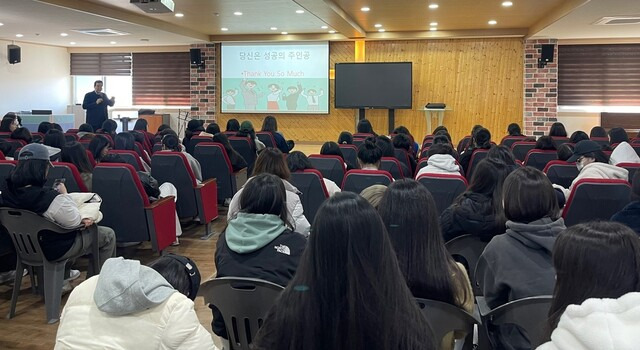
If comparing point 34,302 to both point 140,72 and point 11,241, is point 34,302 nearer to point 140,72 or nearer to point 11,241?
point 11,241

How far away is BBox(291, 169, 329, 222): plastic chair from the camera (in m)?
4.34

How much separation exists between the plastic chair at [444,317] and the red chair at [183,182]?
3838mm

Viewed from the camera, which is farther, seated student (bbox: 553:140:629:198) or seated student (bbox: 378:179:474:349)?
seated student (bbox: 553:140:629:198)

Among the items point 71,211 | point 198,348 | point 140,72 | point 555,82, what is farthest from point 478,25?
point 198,348

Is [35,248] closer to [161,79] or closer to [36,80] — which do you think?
[161,79]

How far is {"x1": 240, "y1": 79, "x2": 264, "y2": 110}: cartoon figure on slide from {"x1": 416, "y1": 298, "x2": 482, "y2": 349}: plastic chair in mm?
12338

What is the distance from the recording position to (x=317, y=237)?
128cm

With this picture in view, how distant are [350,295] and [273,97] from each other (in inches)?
501

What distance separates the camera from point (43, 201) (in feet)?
11.2

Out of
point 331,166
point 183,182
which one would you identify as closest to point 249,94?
point 183,182

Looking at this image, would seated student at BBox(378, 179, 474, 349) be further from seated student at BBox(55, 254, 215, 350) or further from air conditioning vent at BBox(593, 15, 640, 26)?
air conditioning vent at BBox(593, 15, 640, 26)

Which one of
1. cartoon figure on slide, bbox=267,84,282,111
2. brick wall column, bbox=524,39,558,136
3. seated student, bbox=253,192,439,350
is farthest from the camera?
cartoon figure on slide, bbox=267,84,282,111

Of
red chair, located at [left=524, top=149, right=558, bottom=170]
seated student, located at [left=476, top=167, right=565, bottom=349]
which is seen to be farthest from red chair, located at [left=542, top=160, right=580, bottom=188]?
seated student, located at [left=476, top=167, right=565, bottom=349]

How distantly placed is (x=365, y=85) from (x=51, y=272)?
999 centimetres
